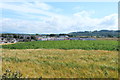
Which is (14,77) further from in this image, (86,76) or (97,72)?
(97,72)

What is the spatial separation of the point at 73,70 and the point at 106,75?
1193mm

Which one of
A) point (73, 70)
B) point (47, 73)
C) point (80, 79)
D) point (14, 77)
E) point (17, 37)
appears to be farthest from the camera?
point (17, 37)

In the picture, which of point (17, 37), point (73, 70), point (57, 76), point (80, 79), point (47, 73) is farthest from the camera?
point (17, 37)

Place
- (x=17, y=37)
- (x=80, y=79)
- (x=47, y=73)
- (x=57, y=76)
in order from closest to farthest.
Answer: (x=80, y=79) → (x=57, y=76) → (x=47, y=73) → (x=17, y=37)

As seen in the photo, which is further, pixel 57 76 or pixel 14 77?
pixel 57 76

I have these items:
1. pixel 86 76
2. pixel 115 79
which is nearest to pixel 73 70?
pixel 86 76

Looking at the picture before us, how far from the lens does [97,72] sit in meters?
4.81

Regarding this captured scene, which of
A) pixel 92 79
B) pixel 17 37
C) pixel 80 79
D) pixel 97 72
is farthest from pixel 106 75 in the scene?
pixel 17 37

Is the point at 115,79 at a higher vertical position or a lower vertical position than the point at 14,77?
lower

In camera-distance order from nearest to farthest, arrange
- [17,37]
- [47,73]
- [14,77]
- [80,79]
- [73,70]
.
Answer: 1. [14,77]
2. [80,79]
3. [47,73]
4. [73,70]
5. [17,37]

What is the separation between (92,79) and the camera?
13.5 ft

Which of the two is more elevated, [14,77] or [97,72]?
[14,77]

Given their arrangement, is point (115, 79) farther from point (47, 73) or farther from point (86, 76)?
point (47, 73)

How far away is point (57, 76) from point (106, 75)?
5.53ft
